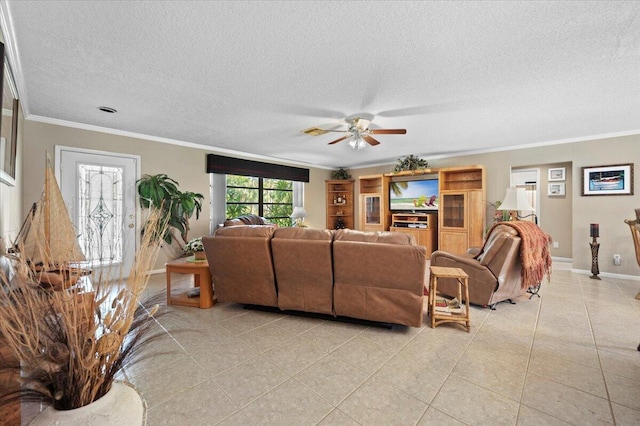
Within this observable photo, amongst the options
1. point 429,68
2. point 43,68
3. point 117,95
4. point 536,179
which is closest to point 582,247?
point 536,179

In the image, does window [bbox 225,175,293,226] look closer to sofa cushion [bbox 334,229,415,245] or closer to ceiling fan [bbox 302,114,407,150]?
ceiling fan [bbox 302,114,407,150]

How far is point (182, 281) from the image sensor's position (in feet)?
13.3

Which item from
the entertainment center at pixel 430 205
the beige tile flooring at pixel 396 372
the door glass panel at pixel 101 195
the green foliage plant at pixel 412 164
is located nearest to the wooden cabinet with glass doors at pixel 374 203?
the entertainment center at pixel 430 205

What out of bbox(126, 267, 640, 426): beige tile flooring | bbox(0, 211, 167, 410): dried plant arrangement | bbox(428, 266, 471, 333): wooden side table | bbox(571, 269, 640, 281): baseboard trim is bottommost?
bbox(126, 267, 640, 426): beige tile flooring

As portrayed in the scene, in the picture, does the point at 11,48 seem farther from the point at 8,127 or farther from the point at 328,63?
the point at 328,63

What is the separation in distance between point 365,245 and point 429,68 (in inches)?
62.3

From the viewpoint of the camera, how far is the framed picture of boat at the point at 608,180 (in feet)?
13.7

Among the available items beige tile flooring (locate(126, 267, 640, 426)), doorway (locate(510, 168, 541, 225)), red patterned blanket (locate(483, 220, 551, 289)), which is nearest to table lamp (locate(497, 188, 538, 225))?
red patterned blanket (locate(483, 220, 551, 289))

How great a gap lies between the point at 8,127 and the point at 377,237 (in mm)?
3040

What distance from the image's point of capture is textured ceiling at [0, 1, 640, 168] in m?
1.71

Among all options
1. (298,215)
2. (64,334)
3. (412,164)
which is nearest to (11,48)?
(64,334)

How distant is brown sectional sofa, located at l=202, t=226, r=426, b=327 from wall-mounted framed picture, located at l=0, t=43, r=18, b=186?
155cm

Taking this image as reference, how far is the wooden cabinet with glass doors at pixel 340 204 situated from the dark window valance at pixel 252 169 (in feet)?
3.15

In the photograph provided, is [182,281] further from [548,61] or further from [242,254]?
[548,61]
